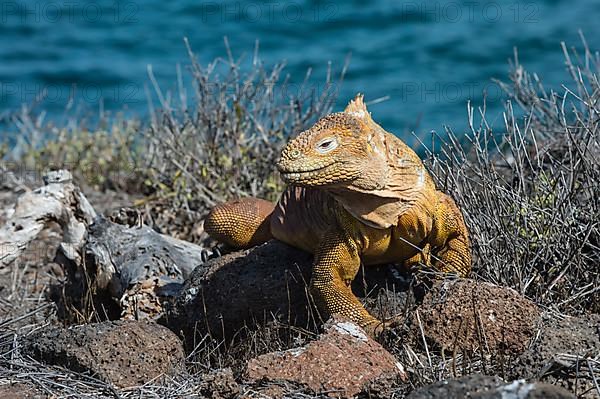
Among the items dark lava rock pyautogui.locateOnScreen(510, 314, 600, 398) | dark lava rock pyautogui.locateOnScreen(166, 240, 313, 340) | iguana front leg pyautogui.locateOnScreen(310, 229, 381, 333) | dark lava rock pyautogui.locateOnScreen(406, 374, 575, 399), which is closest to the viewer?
dark lava rock pyautogui.locateOnScreen(406, 374, 575, 399)

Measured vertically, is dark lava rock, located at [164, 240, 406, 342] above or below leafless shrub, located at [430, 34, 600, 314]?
below

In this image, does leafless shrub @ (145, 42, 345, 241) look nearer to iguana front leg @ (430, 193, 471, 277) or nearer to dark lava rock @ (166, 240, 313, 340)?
dark lava rock @ (166, 240, 313, 340)

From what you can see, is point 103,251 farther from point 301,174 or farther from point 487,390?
point 487,390

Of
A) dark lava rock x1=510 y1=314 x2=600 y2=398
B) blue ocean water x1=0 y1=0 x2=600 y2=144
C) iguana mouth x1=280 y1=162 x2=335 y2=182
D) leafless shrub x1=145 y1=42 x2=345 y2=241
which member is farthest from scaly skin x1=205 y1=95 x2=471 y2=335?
blue ocean water x1=0 y1=0 x2=600 y2=144

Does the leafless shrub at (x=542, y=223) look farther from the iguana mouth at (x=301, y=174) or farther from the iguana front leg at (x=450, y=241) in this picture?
the iguana mouth at (x=301, y=174)

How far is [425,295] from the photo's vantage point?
5.43m

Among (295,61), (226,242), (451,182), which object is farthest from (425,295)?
(295,61)

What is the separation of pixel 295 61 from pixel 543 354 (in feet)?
51.9

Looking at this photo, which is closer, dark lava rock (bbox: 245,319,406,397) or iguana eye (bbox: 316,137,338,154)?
dark lava rock (bbox: 245,319,406,397)

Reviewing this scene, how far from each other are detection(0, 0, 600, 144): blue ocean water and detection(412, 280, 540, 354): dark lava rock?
12.0 m

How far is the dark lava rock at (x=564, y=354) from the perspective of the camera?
4785 mm

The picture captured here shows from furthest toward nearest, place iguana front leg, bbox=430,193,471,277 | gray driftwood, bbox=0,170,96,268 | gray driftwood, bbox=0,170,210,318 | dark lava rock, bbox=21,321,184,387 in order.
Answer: gray driftwood, bbox=0,170,96,268
gray driftwood, bbox=0,170,210,318
iguana front leg, bbox=430,193,471,277
dark lava rock, bbox=21,321,184,387

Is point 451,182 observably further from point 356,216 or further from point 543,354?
point 543,354

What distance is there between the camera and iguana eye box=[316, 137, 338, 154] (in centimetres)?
507
